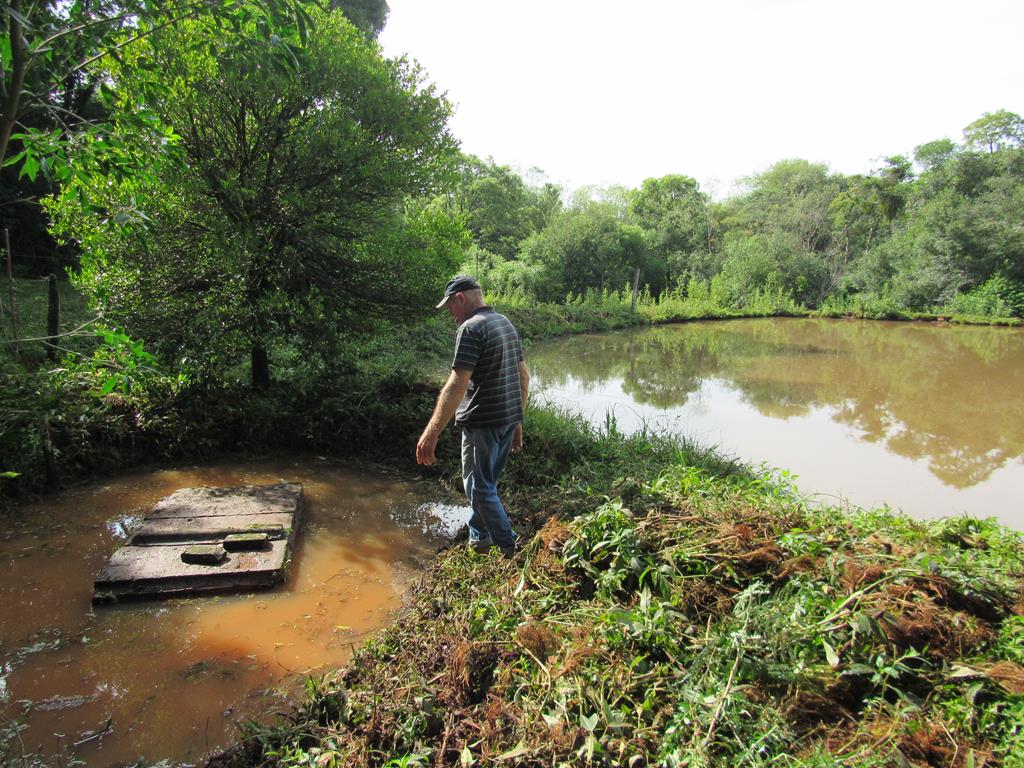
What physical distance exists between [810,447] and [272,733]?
25.5 ft

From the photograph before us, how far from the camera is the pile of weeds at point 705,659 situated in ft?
6.67

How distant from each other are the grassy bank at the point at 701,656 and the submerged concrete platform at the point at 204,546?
108 cm

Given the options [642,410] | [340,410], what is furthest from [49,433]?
[642,410]

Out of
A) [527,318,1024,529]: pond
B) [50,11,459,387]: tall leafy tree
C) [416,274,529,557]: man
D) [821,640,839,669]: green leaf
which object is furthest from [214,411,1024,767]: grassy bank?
Result: [50,11,459,387]: tall leafy tree

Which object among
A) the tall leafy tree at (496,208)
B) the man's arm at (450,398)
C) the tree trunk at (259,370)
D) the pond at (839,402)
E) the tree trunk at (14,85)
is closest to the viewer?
the tree trunk at (14,85)

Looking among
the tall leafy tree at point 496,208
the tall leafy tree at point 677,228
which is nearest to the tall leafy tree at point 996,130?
the tall leafy tree at point 677,228

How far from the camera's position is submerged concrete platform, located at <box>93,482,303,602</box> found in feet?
11.3

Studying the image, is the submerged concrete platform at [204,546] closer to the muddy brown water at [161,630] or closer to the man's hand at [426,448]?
the muddy brown water at [161,630]

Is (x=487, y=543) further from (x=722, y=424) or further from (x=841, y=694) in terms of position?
(x=722, y=424)

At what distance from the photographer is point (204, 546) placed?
3.71 m

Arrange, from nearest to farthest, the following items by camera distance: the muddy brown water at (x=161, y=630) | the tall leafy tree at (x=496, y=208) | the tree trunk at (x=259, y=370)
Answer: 1. the muddy brown water at (x=161, y=630)
2. the tree trunk at (x=259, y=370)
3. the tall leafy tree at (x=496, y=208)

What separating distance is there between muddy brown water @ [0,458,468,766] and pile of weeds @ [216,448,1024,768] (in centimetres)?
39

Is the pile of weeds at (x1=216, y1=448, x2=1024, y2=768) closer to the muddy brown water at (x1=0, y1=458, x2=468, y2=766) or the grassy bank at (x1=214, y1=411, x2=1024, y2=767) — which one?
the grassy bank at (x1=214, y1=411, x2=1024, y2=767)

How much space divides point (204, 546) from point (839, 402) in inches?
436
